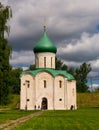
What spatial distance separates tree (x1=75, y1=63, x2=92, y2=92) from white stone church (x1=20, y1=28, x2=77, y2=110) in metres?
35.2

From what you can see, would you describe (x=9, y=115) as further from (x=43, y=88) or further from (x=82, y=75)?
(x=82, y=75)

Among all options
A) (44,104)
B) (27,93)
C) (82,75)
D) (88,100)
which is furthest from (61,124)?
(82,75)

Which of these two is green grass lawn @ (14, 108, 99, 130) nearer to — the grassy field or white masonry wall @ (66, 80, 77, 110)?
white masonry wall @ (66, 80, 77, 110)

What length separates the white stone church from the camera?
62438 millimetres

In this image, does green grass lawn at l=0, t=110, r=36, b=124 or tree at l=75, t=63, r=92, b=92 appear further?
tree at l=75, t=63, r=92, b=92

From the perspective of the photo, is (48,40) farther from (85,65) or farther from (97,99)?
(85,65)

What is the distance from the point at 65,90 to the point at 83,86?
122ft

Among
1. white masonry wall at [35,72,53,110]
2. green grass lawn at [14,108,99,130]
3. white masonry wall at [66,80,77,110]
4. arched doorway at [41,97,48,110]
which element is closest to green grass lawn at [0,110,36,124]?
green grass lawn at [14,108,99,130]

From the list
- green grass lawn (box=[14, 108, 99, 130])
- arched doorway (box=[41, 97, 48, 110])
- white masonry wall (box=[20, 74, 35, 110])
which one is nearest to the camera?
green grass lawn (box=[14, 108, 99, 130])

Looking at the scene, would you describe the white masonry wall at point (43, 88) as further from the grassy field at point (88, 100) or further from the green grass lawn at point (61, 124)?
the green grass lawn at point (61, 124)

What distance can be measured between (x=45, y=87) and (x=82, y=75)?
3942 centimetres

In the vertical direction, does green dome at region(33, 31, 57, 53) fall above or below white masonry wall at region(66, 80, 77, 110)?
above

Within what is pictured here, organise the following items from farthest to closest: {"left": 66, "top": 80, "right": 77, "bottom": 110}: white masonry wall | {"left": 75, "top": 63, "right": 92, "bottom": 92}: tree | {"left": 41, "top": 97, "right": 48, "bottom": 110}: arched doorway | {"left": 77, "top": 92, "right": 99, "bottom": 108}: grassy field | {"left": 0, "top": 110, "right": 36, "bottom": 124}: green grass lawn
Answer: {"left": 75, "top": 63, "right": 92, "bottom": 92}: tree → {"left": 77, "top": 92, "right": 99, "bottom": 108}: grassy field → {"left": 66, "top": 80, "right": 77, "bottom": 110}: white masonry wall → {"left": 41, "top": 97, "right": 48, "bottom": 110}: arched doorway → {"left": 0, "top": 110, "right": 36, "bottom": 124}: green grass lawn

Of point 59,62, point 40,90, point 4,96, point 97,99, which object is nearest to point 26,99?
point 40,90
